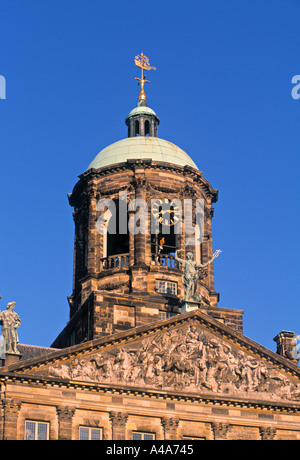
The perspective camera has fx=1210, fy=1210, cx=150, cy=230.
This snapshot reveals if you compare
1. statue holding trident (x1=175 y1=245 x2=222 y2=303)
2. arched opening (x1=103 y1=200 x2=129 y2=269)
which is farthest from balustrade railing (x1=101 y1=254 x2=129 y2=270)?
statue holding trident (x1=175 y1=245 x2=222 y2=303)

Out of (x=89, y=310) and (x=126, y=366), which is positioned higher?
(x=89, y=310)

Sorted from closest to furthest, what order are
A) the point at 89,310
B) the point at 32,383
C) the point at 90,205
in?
the point at 32,383 → the point at 89,310 → the point at 90,205

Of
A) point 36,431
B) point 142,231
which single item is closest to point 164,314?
point 142,231

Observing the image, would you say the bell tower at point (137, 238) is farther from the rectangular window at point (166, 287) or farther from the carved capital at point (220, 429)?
the carved capital at point (220, 429)

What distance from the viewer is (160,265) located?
5644cm

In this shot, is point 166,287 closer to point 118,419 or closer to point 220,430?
point 220,430

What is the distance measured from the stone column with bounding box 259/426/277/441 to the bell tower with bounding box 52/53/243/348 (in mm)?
6840

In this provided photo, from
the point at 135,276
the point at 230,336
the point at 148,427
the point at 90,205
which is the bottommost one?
the point at 148,427

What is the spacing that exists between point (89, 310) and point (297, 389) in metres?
9.87

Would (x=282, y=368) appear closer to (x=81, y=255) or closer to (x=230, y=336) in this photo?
(x=230, y=336)

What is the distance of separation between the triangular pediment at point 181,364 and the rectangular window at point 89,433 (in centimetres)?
183

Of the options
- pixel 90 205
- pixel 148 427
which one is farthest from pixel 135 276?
pixel 148 427

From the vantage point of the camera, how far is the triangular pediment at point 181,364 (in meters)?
48.4

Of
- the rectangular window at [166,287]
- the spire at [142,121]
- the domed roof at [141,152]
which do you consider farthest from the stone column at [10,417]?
the spire at [142,121]
